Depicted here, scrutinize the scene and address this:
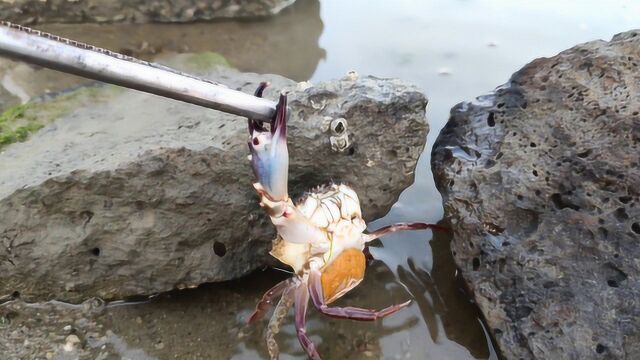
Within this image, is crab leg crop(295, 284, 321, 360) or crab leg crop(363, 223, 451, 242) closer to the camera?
crab leg crop(295, 284, 321, 360)

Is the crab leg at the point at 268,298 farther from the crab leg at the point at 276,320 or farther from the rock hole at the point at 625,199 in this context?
the rock hole at the point at 625,199

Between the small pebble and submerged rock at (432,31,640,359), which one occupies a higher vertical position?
submerged rock at (432,31,640,359)

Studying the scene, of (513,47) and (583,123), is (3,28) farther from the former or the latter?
(513,47)

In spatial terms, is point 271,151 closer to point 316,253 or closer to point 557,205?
point 316,253

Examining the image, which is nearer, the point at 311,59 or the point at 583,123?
the point at 583,123

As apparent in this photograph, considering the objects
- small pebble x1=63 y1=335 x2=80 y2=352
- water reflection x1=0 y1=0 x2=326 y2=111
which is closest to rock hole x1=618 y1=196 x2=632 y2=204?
small pebble x1=63 y1=335 x2=80 y2=352

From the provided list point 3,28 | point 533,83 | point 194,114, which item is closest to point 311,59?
point 194,114

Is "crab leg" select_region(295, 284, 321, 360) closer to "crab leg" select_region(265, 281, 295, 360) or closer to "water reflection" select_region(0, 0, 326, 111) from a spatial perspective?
"crab leg" select_region(265, 281, 295, 360)

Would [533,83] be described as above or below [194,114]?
above
